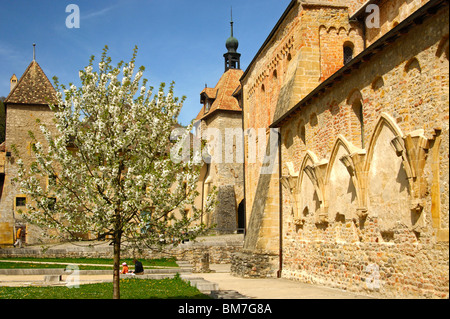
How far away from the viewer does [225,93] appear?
4859 centimetres

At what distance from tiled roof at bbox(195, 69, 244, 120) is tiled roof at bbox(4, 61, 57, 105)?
50.0 ft

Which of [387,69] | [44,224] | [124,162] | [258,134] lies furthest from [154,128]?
[258,134]

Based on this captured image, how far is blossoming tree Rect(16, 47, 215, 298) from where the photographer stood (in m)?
9.79

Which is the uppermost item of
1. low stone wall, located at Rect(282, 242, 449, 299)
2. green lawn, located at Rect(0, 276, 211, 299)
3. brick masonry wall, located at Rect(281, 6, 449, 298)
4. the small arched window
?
the small arched window

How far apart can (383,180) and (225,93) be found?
123 ft

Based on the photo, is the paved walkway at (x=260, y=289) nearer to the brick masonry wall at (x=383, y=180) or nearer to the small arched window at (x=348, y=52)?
the brick masonry wall at (x=383, y=180)

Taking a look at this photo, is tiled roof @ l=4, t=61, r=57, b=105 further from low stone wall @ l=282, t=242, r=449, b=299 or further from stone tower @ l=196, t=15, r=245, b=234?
low stone wall @ l=282, t=242, r=449, b=299

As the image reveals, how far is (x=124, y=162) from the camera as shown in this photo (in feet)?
33.3

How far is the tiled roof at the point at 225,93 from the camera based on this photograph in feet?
156

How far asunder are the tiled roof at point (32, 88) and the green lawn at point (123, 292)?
2700 cm
